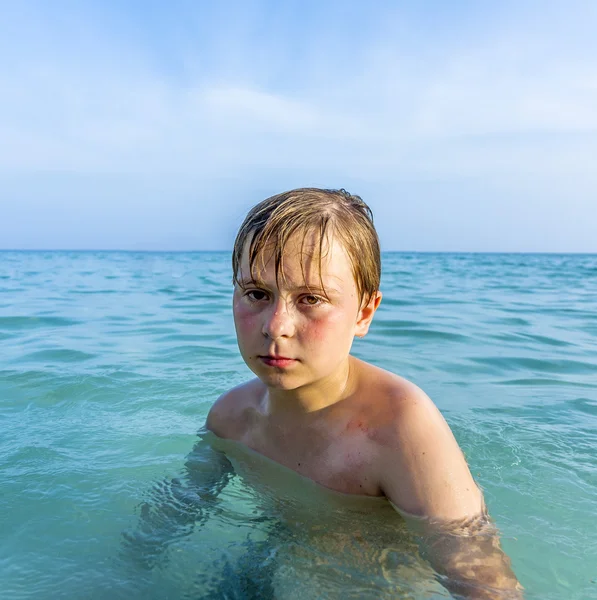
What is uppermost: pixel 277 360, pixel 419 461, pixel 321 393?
pixel 277 360

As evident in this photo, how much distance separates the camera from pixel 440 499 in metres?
1.95

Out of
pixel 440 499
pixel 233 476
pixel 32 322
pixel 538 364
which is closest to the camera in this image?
pixel 440 499

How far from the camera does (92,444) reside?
314 centimetres

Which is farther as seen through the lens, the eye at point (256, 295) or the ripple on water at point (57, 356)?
the ripple on water at point (57, 356)

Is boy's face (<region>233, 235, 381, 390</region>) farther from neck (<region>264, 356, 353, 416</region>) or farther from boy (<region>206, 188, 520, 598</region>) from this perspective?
neck (<region>264, 356, 353, 416</region>)

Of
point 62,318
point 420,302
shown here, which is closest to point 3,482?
point 62,318

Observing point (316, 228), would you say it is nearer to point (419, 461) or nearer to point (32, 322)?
point (419, 461)

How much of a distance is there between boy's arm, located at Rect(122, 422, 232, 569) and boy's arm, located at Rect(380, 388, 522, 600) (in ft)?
2.42

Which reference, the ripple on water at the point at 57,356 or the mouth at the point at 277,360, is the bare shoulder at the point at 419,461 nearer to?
the mouth at the point at 277,360

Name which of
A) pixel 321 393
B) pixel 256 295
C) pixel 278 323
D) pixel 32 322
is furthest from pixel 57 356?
pixel 278 323

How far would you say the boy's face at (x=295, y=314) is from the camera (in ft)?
6.48

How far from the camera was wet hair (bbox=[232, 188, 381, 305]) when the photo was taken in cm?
201

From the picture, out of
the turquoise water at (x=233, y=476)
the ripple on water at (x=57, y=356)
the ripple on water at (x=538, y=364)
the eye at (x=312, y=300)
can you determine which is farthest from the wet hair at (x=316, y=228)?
the ripple on water at (x=57, y=356)

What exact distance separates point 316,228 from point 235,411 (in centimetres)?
103
